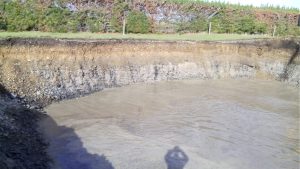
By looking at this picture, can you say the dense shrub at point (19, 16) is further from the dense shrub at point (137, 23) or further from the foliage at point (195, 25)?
the foliage at point (195, 25)

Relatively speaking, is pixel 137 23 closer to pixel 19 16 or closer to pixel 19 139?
pixel 19 16

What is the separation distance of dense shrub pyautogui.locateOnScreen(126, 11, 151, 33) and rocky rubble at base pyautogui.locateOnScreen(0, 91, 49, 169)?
43.7 feet

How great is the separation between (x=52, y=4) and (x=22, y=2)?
1.83 metres

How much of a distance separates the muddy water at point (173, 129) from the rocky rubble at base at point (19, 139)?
1.60 feet

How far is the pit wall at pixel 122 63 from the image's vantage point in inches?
642

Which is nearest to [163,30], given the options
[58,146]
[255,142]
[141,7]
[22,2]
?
[141,7]

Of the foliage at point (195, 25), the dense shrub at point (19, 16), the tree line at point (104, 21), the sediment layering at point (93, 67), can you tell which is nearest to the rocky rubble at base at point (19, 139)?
the sediment layering at point (93, 67)

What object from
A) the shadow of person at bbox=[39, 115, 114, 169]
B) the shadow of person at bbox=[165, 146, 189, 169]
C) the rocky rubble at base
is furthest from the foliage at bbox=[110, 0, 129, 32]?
the shadow of person at bbox=[165, 146, 189, 169]

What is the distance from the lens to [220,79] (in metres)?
23.9

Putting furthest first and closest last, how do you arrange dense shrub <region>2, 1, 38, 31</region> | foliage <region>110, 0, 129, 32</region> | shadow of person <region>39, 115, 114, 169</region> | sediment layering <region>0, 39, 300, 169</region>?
foliage <region>110, 0, 129, 32</region>, dense shrub <region>2, 1, 38, 31</region>, sediment layering <region>0, 39, 300, 169</region>, shadow of person <region>39, 115, 114, 169</region>

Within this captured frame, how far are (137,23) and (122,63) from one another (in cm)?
693

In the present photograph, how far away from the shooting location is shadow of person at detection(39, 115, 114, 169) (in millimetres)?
11211

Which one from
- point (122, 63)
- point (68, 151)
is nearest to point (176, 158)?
point (68, 151)

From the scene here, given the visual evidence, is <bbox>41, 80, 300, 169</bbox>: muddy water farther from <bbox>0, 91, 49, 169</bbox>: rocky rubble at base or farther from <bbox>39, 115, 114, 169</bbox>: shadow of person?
<bbox>0, 91, 49, 169</bbox>: rocky rubble at base
